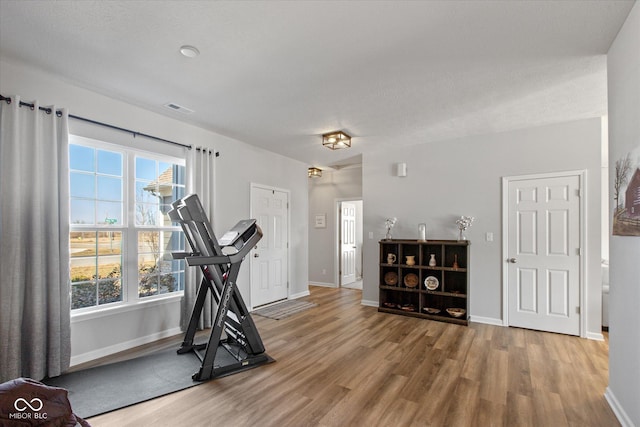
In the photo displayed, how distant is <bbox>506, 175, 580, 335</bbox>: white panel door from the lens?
381cm

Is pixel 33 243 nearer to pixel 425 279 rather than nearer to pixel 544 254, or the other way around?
pixel 425 279

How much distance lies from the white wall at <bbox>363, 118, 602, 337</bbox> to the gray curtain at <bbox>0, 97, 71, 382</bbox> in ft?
13.4

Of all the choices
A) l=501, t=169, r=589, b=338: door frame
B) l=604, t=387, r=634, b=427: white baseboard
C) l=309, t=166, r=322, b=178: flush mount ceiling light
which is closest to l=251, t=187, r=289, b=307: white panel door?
l=309, t=166, r=322, b=178: flush mount ceiling light

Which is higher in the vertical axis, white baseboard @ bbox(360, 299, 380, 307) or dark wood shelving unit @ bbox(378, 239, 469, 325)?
dark wood shelving unit @ bbox(378, 239, 469, 325)

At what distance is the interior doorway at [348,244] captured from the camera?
22.9 feet

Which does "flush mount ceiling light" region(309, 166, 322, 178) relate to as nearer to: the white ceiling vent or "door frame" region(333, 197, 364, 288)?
"door frame" region(333, 197, 364, 288)

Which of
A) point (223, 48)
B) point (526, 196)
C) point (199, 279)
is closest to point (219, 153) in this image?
point (199, 279)

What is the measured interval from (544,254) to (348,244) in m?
4.05

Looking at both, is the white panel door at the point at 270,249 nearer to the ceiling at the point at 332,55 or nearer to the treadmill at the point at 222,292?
the treadmill at the point at 222,292

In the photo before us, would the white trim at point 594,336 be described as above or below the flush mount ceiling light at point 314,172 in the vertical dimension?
below

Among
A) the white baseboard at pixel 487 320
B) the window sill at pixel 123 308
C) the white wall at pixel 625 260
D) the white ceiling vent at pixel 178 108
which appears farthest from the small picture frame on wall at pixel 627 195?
the window sill at pixel 123 308

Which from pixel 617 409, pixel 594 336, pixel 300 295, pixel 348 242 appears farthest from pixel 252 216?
pixel 594 336

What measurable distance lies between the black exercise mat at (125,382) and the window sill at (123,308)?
19.6 inches

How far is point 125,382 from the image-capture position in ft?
8.53
